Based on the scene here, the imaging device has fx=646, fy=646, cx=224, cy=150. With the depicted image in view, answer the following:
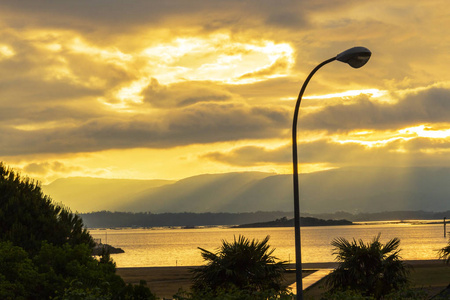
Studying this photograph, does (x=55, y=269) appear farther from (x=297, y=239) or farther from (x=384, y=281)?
(x=384, y=281)

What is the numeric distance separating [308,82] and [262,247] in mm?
8164

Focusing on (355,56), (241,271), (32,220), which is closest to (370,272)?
(241,271)

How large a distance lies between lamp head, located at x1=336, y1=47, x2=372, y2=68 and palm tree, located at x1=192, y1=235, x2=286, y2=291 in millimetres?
8707

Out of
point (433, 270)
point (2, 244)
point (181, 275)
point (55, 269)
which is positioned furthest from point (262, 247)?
point (181, 275)

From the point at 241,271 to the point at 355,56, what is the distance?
33.2 ft

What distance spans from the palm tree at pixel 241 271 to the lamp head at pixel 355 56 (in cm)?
871

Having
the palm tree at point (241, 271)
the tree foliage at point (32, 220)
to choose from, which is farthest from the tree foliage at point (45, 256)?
the palm tree at point (241, 271)

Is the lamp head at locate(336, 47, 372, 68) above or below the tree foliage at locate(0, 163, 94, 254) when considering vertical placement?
above

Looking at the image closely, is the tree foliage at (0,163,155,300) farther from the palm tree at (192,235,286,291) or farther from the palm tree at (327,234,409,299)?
the palm tree at (327,234,409,299)

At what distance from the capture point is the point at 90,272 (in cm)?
2356

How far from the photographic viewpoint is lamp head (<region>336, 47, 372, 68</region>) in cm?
1836

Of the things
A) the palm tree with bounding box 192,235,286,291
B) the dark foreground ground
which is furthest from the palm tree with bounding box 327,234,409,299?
the dark foreground ground

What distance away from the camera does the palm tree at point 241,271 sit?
2466 centimetres

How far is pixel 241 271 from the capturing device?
81.1 feet
